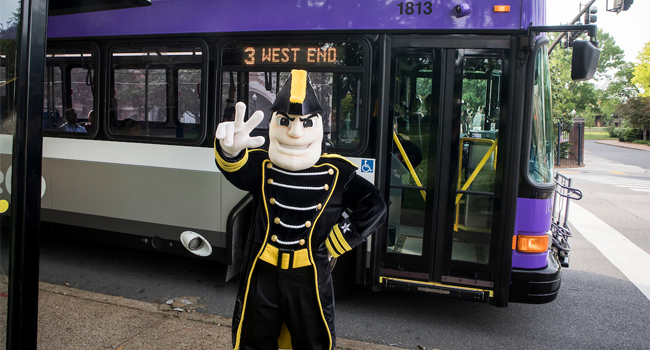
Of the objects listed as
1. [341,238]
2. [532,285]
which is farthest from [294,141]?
[532,285]

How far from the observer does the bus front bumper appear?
14.0 feet

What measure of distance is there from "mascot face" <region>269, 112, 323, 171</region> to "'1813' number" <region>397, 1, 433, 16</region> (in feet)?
6.26

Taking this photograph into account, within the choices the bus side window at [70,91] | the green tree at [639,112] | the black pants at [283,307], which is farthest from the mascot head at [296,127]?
the green tree at [639,112]

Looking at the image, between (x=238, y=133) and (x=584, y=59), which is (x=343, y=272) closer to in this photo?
(x=238, y=133)

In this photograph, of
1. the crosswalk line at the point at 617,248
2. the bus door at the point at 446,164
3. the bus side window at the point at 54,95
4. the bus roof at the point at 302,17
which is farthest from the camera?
the crosswalk line at the point at 617,248

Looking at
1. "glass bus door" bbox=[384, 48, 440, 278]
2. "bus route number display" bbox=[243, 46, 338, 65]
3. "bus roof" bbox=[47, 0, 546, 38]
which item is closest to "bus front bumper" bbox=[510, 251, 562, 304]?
"glass bus door" bbox=[384, 48, 440, 278]

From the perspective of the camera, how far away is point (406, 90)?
4.30 m

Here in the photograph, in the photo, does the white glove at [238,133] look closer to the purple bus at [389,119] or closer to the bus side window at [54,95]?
the purple bus at [389,119]

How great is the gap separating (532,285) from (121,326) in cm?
338

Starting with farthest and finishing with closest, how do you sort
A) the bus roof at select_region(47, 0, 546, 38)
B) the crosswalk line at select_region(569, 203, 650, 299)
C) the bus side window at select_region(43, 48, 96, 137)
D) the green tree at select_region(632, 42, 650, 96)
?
1. the green tree at select_region(632, 42, 650, 96)
2. the crosswalk line at select_region(569, 203, 650, 299)
3. the bus side window at select_region(43, 48, 96, 137)
4. the bus roof at select_region(47, 0, 546, 38)

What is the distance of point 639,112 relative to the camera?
39.8 m

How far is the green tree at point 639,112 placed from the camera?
3936cm

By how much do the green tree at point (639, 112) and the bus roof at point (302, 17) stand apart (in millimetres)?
41935

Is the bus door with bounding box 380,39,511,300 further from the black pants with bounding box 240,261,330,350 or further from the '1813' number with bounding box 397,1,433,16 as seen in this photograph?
the black pants with bounding box 240,261,330,350
